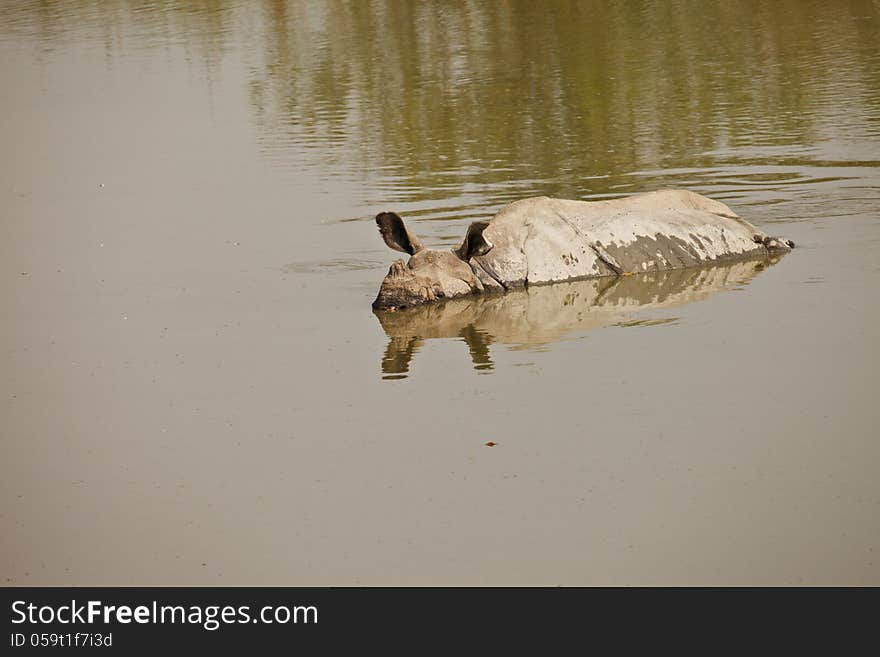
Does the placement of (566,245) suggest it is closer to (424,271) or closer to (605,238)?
(605,238)

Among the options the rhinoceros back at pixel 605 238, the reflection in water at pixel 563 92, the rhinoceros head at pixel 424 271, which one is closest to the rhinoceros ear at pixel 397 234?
the rhinoceros head at pixel 424 271

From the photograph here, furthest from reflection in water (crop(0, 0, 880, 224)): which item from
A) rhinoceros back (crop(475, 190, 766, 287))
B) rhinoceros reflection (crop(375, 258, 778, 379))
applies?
rhinoceros reflection (crop(375, 258, 778, 379))

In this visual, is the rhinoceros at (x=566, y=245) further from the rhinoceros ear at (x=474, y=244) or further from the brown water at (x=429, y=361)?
the brown water at (x=429, y=361)

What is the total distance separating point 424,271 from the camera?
14.9m

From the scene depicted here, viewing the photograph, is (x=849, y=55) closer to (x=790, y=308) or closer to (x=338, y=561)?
(x=790, y=308)

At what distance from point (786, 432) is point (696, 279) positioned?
5197mm

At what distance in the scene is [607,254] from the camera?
15.6 metres

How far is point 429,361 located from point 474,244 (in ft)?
8.35

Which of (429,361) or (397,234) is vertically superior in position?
(397,234)

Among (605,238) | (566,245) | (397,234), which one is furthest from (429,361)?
(605,238)

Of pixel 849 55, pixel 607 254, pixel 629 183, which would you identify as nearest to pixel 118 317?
pixel 607 254

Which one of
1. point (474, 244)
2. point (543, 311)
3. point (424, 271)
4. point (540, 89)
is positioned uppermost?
point (474, 244)

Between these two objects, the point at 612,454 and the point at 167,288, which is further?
the point at 167,288

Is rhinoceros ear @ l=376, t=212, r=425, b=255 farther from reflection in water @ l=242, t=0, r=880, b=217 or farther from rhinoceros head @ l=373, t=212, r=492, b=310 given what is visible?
reflection in water @ l=242, t=0, r=880, b=217
